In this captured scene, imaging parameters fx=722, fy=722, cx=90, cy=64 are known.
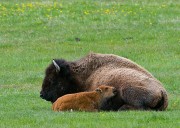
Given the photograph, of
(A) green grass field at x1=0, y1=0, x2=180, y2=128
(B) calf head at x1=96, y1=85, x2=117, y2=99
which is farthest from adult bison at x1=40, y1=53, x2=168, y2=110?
(A) green grass field at x1=0, y1=0, x2=180, y2=128

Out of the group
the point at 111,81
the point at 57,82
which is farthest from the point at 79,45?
the point at 111,81

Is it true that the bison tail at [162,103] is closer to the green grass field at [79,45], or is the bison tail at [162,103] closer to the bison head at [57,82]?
the green grass field at [79,45]

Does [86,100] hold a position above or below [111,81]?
below

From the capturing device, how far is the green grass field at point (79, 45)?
12.6m

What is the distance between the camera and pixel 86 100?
44.8 feet

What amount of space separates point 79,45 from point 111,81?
11.2 m

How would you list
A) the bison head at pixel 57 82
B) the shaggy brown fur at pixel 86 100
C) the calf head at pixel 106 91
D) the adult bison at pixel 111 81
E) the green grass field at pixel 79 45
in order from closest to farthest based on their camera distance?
1. the green grass field at pixel 79 45
2. the shaggy brown fur at pixel 86 100
3. the calf head at pixel 106 91
4. the adult bison at pixel 111 81
5. the bison head at pixel 57 82

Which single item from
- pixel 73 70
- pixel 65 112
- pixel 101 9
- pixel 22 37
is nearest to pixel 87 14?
pixel 101 9

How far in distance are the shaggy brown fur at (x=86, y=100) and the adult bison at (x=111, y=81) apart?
0.31m

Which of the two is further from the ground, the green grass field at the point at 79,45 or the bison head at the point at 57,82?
the bison head at the point at 57,82

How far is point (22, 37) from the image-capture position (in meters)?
27.1

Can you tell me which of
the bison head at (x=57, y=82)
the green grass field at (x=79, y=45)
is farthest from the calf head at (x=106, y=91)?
the bison head at (x=57, y=82)

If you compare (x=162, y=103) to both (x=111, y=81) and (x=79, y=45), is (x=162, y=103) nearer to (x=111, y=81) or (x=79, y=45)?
(x=111, y=81)

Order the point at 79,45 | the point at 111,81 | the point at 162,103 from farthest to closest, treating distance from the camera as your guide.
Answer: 1. the point at 79,45
2. the point at 111,81
3. the point at 162,103
